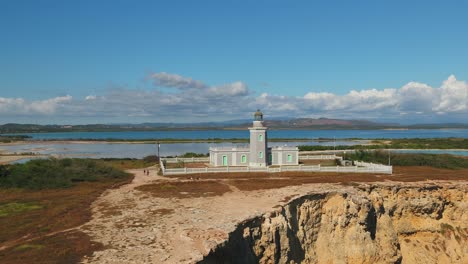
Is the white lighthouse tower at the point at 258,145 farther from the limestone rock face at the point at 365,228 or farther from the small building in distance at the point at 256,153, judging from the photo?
the limestone rock face at the point at 365,228

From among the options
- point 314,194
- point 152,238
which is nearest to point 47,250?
point 152,238

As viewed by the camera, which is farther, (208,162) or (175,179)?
(208,162)

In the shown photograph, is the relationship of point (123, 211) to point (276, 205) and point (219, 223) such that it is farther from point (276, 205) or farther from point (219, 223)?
point (276, 205)

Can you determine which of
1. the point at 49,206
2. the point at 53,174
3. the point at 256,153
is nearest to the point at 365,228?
the point at 256,153

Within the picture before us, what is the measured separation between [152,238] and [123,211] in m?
6.55

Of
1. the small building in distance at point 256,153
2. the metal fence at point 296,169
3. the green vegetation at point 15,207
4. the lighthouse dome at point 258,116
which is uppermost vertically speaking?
the lighthouse dome at point 258,116

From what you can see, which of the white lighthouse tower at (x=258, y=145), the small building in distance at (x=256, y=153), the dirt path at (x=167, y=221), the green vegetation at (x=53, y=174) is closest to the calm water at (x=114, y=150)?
the small building in distance at (x=256, y=153)

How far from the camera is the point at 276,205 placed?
2184 cm

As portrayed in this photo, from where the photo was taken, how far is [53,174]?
109 feet

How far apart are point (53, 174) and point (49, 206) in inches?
430

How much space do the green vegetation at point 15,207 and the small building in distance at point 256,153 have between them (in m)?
22.9

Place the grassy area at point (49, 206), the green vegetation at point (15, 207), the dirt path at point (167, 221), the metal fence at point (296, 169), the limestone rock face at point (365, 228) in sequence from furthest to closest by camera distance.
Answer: the metal fence at point (296, 169) → the green vegetation at point (15, 207) → the limestone rock face at point (365, 228) → the grassy area at point (49, 206) → the dirt path at point (167, 221)

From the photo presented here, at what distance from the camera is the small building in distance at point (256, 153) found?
138 feet

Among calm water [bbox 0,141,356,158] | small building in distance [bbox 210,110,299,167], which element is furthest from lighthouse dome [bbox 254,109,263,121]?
calm water [bbox 0,141,356,158]
